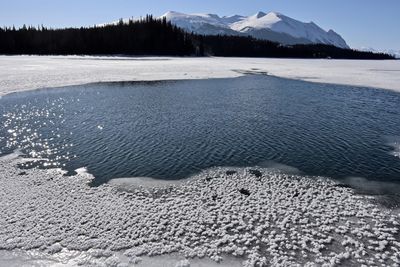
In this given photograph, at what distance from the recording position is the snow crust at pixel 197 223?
32.9 feet

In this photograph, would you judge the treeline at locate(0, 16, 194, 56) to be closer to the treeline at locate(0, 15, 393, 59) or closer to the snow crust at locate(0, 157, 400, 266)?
the treeline at locate(0, 15, 393, 59)

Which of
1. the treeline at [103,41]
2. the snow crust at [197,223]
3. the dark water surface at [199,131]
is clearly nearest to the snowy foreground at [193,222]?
the snow crust at [197,223]

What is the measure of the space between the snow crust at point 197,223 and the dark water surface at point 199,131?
2.13m

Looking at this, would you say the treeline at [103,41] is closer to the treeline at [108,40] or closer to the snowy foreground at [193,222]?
the treeline at [108,40]

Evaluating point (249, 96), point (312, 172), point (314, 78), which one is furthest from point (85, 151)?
point (314, 78)

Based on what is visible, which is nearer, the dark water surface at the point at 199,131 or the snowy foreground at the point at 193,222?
the snowy foreground at the point at 193,222

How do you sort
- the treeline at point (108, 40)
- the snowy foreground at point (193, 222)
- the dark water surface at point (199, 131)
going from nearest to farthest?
the snowy foreground at point (193, 222) < the dark water surface at point (199, 131) < the treeline at point (108, 40)

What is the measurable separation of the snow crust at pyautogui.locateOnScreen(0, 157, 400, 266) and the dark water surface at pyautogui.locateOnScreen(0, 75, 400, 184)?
213cm

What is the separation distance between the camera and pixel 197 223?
11.6 m

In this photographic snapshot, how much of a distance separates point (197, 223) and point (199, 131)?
39.5ft

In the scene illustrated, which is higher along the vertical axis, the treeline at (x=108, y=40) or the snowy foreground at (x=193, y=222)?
the treeline at (x=108, y=40)

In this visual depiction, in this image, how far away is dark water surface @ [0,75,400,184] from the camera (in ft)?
57.0

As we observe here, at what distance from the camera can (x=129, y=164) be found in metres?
17.1

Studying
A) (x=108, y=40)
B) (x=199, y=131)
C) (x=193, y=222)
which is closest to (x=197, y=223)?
(x=193, y=222)
